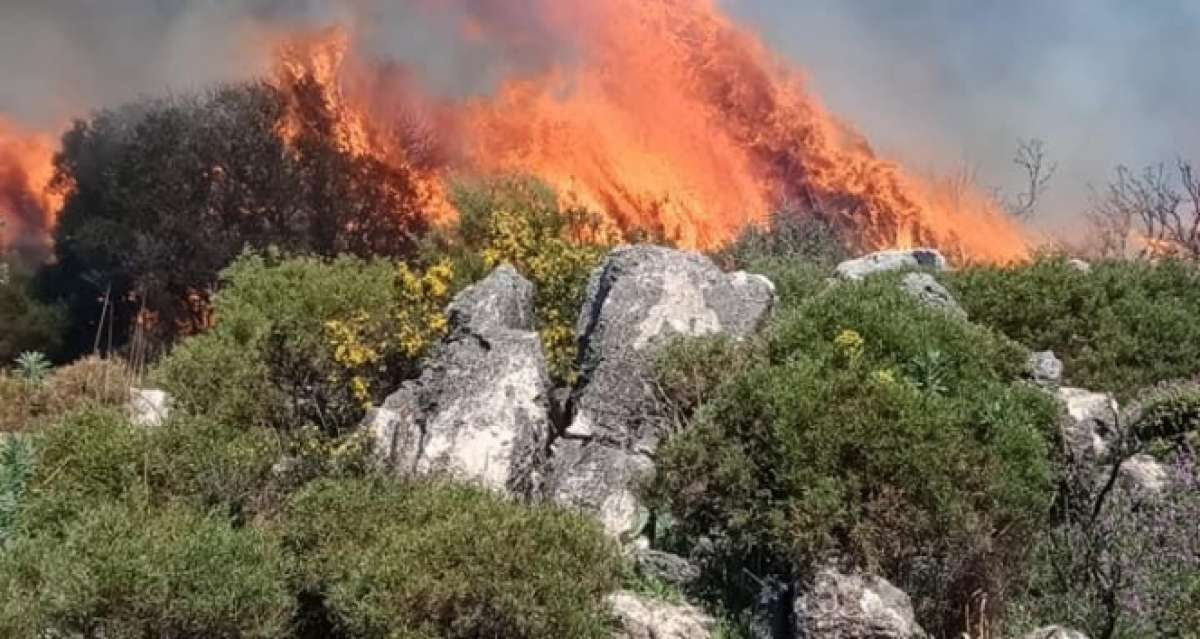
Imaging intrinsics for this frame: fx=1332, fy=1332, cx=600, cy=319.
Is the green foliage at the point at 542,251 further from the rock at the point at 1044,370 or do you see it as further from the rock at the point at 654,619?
the rock at the point at 1044,370

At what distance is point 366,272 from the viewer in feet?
53.0

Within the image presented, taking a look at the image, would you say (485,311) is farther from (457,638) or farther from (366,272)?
(457,638)

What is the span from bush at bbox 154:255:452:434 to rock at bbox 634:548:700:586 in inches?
165

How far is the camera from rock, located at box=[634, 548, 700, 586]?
10.3 meters

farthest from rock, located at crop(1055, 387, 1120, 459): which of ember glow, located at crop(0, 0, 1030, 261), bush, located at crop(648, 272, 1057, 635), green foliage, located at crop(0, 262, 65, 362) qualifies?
green foliage, located at crop(0, 262, 65, 362)

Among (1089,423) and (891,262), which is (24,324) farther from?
(1089,423)

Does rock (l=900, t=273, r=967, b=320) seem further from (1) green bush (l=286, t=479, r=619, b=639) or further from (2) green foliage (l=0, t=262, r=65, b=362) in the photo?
(2) green foliage (l=0, t=262, r=65, b=362)

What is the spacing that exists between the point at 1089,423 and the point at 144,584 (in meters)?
8.42

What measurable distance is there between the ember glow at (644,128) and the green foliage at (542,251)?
13.7m

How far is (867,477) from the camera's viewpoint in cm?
977

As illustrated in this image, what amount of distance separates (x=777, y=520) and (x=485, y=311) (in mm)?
4733

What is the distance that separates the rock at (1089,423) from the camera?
464 inches

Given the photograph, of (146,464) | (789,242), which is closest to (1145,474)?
(146,464)

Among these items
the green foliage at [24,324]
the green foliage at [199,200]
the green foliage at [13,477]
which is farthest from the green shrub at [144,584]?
the green foliage at [199,200]
